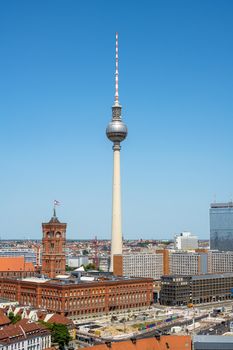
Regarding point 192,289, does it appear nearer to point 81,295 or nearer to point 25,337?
point 81,295

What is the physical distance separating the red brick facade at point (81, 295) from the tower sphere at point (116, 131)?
178 feet

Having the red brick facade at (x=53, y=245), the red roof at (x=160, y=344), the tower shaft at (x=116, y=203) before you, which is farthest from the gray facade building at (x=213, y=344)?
the tower shaft at (x=116, y=203)

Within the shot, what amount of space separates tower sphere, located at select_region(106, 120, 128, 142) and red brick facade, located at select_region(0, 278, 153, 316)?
→ 178ft

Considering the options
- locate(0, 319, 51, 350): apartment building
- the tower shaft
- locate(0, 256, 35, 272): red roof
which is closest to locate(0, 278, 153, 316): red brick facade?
locate(0, 256, 35, 272): red roof

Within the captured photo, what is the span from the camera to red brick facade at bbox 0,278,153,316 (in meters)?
128

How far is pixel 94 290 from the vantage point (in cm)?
13412

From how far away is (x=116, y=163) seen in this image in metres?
185

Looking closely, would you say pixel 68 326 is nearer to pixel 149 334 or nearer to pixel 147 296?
pixel 149 334

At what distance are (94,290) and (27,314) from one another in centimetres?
2606

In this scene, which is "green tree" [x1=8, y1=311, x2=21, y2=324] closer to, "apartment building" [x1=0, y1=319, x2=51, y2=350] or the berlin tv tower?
"apartment building" [x1=0, y1=319, x2=51, y2=350]

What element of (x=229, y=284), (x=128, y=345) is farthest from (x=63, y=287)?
(x=229, y=284)

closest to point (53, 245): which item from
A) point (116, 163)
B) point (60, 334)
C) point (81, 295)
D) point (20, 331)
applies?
point (81, 295)

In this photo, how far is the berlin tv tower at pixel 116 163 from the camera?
596ft

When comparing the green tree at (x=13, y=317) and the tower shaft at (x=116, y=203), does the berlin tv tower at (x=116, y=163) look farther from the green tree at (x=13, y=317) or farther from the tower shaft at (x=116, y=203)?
the green tree at (x=13, y=317)
